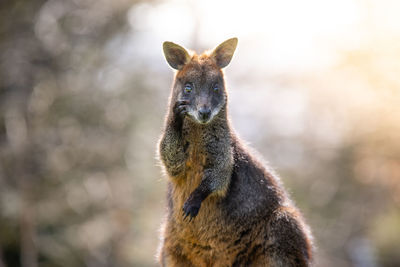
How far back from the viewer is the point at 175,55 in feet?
19.0

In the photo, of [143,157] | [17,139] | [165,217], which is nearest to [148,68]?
[143,157]

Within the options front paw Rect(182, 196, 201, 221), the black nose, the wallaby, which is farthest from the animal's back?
the black nose

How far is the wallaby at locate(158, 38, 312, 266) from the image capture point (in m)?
5.34

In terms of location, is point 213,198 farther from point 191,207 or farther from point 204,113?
point 204,113

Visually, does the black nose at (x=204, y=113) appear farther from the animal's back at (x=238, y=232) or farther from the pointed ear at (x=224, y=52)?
the pointed ear at (x=224, y=52)

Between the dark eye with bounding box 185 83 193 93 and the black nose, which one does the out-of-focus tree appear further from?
the black nose

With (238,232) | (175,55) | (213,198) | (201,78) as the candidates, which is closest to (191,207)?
(213,198)

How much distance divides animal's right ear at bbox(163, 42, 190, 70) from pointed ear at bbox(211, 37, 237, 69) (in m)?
0.33

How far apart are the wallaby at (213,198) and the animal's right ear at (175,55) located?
39 mm

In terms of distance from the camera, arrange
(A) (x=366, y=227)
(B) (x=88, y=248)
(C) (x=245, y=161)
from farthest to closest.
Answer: (A) (x=366, y=227) → (B) (x=88, y=248) → (C) (x=245, y=161)

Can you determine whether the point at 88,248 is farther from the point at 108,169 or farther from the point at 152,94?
the point at 152,94

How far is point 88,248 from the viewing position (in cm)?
1482

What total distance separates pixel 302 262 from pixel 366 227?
1328 cm

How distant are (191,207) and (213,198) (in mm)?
432
